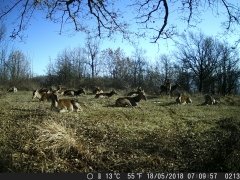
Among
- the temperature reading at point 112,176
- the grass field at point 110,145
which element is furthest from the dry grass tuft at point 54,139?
the temperature reading at point 112,176

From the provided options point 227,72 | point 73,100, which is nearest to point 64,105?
point 73,100

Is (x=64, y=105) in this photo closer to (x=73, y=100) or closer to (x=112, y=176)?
(x=73, y=100)

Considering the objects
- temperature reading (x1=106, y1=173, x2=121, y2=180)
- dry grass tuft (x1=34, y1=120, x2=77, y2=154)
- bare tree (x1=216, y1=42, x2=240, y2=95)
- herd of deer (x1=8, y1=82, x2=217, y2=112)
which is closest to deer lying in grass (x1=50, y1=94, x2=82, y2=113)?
herd of deer (x1=8, y1=82, x2=217, y2=112)

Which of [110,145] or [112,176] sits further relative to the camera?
[110,145]

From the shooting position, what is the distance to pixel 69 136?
35.8 ft

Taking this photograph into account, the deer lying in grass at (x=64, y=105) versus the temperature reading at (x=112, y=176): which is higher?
the deer lying in grass at (x=64, y=105)

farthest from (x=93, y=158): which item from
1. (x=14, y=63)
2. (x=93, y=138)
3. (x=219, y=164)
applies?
(x=14, y=63)

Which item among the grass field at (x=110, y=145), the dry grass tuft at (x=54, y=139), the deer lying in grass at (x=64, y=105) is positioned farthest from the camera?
the deer lying in grass at (x=64, y=105)

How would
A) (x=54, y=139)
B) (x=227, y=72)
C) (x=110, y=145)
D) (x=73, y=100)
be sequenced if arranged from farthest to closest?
(x=227, y=72), (x=73, y=100), (x=110, y=145), (x=54, y=139)

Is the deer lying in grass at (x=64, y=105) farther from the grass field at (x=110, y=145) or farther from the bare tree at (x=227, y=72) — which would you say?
the bare tree at (x=227, y=72)

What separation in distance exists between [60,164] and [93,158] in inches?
34.9

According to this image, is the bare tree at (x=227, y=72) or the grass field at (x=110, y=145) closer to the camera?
the grass field at (x=110, y=145)

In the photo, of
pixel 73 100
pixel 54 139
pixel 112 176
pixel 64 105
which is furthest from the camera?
pixel 73 100

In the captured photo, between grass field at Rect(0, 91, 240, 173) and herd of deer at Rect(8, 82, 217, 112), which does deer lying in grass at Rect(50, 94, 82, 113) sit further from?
grass field at Rect(0, 91, 240, 173)
